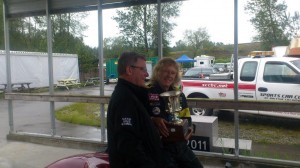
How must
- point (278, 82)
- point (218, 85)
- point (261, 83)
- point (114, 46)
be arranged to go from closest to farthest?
point (114, 46)
point (278, 82)
point (261, 83)
point (218, 85)

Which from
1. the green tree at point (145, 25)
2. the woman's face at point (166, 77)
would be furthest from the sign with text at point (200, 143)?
the woman's face at point (166, 77)

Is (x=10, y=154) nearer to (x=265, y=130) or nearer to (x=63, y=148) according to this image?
(x=63, y=148)

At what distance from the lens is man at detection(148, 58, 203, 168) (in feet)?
9.63

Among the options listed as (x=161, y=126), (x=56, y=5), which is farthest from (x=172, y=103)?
(x=56, y=5)

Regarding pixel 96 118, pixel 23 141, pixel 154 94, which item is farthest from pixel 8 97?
pixel 154 94

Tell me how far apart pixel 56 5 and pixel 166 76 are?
4910 mm

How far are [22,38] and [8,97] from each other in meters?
25.6

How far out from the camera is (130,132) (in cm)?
235

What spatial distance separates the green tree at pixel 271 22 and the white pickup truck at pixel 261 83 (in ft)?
2.55

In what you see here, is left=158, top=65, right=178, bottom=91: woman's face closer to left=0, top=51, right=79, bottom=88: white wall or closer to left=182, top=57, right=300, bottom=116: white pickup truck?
left=182, top=57, right=300, bottom=116: white pickup truck

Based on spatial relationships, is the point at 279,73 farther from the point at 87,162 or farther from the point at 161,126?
the point at 87,162

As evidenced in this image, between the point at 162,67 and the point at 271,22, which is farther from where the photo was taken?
the point at 271,22

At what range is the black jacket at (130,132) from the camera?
2.34 metres

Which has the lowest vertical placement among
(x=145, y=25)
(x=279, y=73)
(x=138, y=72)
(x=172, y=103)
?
(x=172, y=103)
